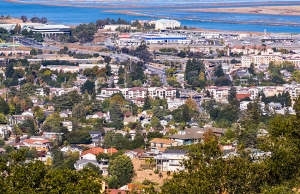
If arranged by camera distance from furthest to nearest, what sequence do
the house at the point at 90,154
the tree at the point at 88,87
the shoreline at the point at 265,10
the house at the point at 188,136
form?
the shoreline at the point at 265,10
the tree at the point at 88,87
the house at the point at 188,136
the house at the point at 90,154

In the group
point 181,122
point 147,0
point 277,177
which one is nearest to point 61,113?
point 181,122

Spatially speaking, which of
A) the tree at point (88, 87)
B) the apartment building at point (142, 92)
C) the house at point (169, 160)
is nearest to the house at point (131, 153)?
the house at point (169, 160)

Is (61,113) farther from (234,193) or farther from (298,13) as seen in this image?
(298,13)

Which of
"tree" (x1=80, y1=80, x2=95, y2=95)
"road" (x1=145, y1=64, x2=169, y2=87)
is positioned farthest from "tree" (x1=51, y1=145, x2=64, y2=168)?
"road" (x1=145, y1=64, x2=169, y2=87)

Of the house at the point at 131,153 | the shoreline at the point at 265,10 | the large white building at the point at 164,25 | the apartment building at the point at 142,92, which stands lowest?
the house at the point at 131,153

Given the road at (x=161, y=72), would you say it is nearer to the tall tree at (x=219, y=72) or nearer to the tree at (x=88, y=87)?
the tall tree at (x=219, y=72)

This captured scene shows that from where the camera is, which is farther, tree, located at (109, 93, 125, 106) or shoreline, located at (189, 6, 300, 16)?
shoreline, located at (189, 6, 300, 16)

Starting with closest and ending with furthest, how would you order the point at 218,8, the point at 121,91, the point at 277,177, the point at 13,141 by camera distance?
the point at 277,177 → the point at 13,141 → the point at 121,91 → the point at 218,8

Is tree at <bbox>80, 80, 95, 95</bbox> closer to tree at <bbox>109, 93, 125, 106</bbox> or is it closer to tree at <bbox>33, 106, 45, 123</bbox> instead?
tree at <bbox>109, 93, 125, 106</bbox>
